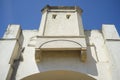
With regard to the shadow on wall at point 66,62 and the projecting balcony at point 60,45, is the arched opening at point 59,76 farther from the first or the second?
the projecting balcony at point 60,45

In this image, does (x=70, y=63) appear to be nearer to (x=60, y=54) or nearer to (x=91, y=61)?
(x=60, y=54)

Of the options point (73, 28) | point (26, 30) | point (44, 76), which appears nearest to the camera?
point (44, 76)

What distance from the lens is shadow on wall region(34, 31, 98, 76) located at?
866cm

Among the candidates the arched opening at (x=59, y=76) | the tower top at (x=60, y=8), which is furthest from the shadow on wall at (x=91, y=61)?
the tower top at (x=60, y=8)

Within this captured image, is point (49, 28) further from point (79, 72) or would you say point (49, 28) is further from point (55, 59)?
point (79, 72)

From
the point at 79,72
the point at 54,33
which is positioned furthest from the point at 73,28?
the point at 79,72

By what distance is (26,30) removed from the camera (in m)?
11.2

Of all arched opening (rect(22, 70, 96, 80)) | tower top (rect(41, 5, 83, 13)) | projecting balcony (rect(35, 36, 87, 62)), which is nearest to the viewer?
arched opening (rect(22, 70, 96, 80))

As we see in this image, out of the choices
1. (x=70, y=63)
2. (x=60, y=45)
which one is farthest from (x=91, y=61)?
(x=60, y=45)

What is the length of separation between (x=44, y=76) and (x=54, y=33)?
7.76 feet

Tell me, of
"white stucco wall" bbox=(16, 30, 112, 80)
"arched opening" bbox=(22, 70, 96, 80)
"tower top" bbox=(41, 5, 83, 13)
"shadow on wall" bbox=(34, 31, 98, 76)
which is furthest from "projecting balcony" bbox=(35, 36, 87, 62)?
"tower top" bbox=(41, 5, 83, 13)

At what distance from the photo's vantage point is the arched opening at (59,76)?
8.66 metres

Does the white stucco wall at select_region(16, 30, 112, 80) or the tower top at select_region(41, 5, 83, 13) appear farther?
the tower top at select_region(41, 5, 83, 13)

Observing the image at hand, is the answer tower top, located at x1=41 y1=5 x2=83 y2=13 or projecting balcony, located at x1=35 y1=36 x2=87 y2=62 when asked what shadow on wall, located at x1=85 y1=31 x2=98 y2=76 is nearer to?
projecting balcony, located at x1=35 y1=36 x2=87 y2=62
